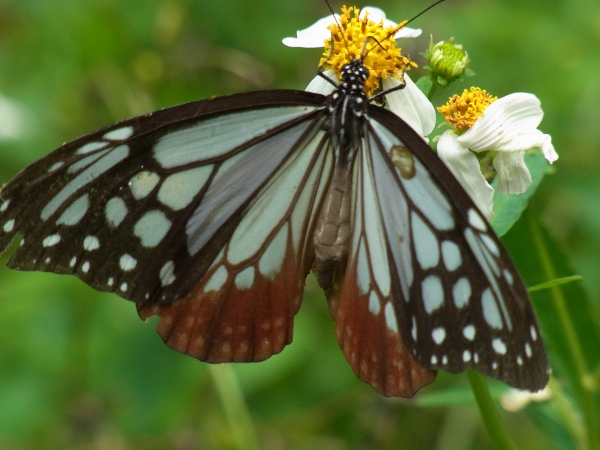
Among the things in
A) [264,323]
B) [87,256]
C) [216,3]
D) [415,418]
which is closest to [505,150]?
[264,323]

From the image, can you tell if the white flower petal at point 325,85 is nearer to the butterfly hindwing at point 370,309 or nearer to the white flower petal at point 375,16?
the white flower petal at point 375,16

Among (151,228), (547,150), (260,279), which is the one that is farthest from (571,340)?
(151,228)

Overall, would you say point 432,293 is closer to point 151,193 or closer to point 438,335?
point 438,335

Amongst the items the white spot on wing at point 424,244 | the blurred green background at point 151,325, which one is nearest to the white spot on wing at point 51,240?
the white spot on wing at point 424,244

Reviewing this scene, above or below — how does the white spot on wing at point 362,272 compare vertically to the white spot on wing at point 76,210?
below

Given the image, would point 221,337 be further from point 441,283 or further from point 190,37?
point 190,37

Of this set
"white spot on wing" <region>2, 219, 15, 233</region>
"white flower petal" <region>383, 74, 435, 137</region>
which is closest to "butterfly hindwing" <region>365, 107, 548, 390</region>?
"white flower petal" <region>383, 74, 435, 137</region>
